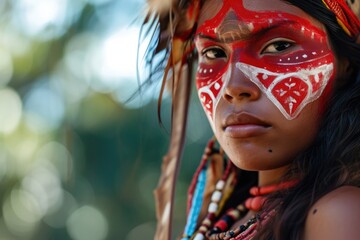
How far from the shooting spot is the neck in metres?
2.42

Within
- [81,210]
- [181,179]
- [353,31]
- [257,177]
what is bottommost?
[81,210]

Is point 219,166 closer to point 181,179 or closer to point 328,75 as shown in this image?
point 328,75

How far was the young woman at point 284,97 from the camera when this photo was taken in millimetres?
2074

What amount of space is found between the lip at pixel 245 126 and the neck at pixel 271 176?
21 cm

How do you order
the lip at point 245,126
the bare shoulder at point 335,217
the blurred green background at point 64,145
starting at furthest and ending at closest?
the blurred green background at point 64,145 → the lip at point 245,126 → the bare shoulder at point 335,217

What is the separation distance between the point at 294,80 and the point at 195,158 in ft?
20.0

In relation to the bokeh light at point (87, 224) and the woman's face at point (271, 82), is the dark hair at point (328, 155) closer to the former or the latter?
the woman's face at point (271, 82)

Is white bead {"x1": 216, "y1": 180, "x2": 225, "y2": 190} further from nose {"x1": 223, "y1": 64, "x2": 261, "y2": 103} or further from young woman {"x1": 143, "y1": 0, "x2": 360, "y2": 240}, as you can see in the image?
nose {"x1": 223, "y1": 64, "x2": 261, "y2": 103}

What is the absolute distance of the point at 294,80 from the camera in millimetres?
2248

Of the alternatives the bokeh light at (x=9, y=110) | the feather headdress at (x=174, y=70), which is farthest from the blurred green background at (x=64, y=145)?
the feather headdress at (x=174, y=70)

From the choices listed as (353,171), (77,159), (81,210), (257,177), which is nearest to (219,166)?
(257,177)

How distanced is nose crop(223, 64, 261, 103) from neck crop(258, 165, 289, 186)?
0.28 meters

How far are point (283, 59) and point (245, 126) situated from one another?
0.75 ft

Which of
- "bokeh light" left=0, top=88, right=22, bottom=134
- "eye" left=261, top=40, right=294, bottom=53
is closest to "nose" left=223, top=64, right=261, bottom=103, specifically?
"eye" left=261, top=40, right=294, bottom=53
